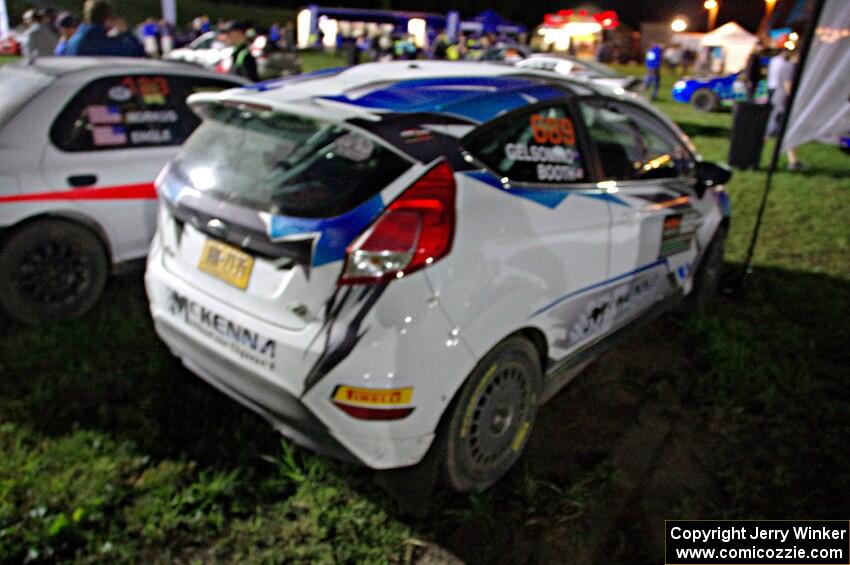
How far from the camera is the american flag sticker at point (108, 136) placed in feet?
12.7

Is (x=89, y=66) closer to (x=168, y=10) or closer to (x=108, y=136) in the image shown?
(x=108, y=136)

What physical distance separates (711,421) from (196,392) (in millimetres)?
2603

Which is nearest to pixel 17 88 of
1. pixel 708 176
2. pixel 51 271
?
pixel 51 271

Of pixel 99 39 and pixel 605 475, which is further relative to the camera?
pixel 99 39

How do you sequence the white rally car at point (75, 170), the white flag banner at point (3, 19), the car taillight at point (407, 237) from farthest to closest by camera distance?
1. the white flag banner at point (3, 19)
2. the white rally car at point (75, 170)
3. the car taillight at point (407, 237)

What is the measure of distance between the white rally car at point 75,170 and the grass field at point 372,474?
296 mm

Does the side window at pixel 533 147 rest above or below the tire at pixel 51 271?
above

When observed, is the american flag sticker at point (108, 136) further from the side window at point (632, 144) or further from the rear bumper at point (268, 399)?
the side window at point (632, 144)

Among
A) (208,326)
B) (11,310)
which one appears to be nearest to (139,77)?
(11,310)

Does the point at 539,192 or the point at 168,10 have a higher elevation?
the point at 539,192

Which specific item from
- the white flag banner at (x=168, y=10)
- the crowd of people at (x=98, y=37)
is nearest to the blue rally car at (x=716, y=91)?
the crowd of people at (x=98, y=37)

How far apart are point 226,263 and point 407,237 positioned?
742mm

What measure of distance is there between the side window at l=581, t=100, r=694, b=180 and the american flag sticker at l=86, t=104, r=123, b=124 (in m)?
2.78

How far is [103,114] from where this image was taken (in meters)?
3.89
